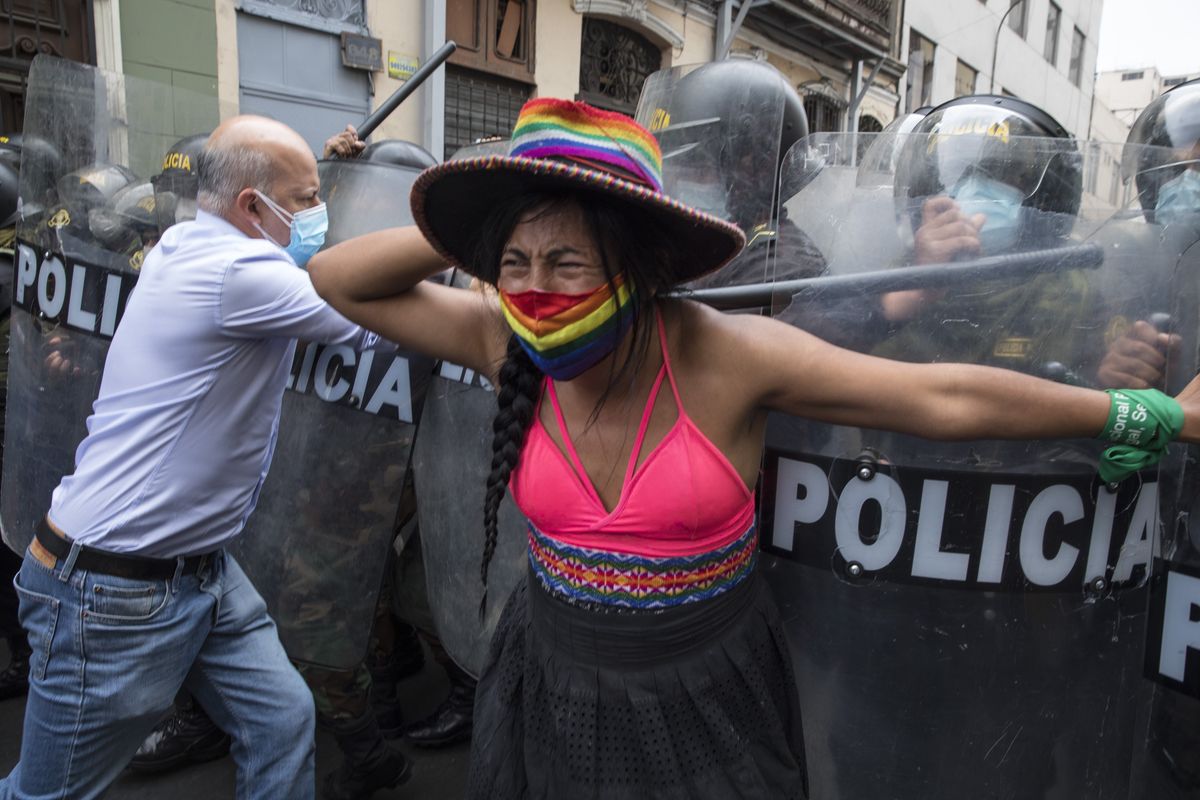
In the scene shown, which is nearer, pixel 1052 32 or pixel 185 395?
pixel 185 395

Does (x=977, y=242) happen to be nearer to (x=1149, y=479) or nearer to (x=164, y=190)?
(x=1149, y=479)

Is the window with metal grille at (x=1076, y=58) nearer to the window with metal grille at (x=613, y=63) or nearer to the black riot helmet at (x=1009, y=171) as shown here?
the window with metal grille at (x=613, y=63)

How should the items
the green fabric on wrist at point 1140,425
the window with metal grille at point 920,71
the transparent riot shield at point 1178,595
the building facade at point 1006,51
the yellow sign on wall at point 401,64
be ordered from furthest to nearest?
the building facade at point 1006,51, the window with metal grille at point 920,71, the yellow sign on wall at point 401,64, the transparent riot shield at point 1178,595, the green fabric on wrist at point 1140,425

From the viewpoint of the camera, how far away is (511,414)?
146 cm

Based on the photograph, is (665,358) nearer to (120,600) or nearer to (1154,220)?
(1154,220)

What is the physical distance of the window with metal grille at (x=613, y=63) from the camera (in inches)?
461

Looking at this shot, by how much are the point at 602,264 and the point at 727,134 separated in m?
1.41

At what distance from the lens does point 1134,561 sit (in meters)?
1.32

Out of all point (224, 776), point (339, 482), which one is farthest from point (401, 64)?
point (224, 776)

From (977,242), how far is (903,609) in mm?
587

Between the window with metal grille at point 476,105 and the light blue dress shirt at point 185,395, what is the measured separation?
8.23 meters

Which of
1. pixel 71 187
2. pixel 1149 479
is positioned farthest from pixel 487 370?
pixel 71 187

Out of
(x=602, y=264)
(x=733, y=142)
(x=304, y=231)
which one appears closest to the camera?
(x=602, y=264)

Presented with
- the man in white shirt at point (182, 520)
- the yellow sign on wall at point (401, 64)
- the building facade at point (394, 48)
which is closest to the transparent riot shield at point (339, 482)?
the man in white shirt at point (182, 520)
